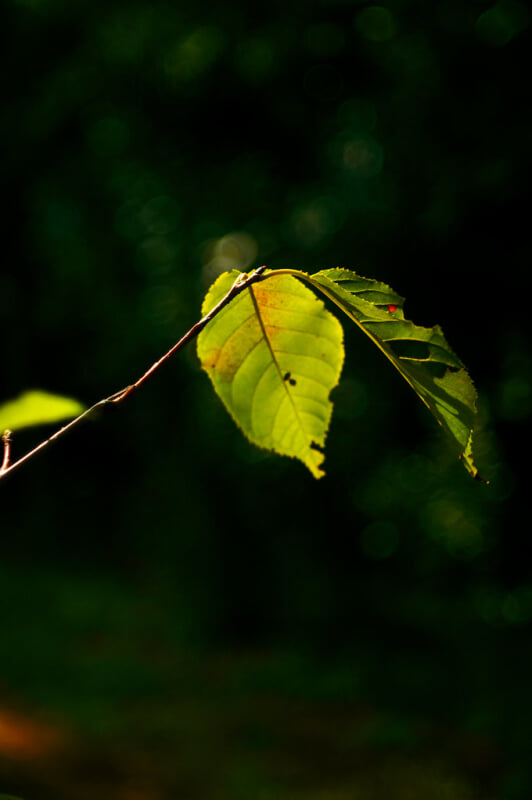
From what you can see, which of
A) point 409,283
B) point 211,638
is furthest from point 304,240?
point 211,638

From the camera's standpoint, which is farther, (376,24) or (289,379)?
(376,24)

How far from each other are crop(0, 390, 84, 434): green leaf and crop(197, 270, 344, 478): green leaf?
7.5 inches

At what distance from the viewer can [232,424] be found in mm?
8984

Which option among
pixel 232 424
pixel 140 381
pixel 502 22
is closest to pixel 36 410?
pixel 140 381

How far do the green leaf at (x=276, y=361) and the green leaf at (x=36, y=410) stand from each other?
7.5 inches

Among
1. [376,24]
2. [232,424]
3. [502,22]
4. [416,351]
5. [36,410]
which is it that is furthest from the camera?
[232,424]

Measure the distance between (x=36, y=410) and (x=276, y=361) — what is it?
282mm

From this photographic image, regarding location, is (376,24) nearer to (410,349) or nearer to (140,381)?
(410,349)

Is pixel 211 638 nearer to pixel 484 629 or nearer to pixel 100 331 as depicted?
pixel 484 629

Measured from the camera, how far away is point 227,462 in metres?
9.46

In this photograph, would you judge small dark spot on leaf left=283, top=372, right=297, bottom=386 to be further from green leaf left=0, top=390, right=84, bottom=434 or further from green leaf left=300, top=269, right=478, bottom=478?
green leaf left=0, top=390, right=84, bottom=434

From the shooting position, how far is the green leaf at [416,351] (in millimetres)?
614

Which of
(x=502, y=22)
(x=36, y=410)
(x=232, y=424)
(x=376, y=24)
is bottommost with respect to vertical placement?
(x=36, y=410)

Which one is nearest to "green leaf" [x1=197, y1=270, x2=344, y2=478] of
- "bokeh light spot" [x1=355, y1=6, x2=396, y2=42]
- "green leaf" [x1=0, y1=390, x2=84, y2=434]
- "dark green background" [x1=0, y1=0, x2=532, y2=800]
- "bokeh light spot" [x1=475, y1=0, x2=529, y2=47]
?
"green leaf" [x1=0, y1=390, x2=84, y2=434]
